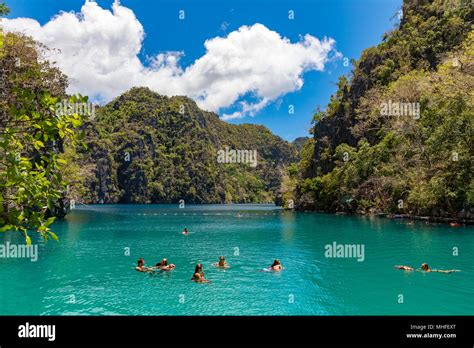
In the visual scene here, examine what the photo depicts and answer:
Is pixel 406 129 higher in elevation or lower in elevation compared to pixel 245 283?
higher

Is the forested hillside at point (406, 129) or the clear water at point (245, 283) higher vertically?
the forested hillside at point (406, 129)

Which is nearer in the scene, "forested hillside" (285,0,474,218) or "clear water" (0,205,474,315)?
"clear water" (0,205,474,315)

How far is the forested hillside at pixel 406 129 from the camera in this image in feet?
130

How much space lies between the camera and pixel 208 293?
16.6 meters

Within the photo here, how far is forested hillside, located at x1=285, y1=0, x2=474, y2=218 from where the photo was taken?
39728mm

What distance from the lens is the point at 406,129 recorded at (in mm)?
49250

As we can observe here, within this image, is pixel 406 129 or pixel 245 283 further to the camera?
pixel 406 129

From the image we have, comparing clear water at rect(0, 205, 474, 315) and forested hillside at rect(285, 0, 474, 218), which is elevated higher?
forested hillside at rect(285, 0, 474, 218)
